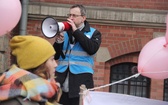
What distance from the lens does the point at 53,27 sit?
4.10m

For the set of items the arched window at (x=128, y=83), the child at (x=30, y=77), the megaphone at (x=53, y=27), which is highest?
the megaphone at (x=53, y=27)

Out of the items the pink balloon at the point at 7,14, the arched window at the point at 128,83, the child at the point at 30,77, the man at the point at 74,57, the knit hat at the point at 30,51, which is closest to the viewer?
the child at the point at 30,77

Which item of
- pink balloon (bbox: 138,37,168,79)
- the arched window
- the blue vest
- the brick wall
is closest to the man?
the blue vest

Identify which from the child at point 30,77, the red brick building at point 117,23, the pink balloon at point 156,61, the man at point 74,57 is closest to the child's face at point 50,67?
the child at point 30,77

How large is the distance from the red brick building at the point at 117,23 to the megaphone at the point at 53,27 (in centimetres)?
293

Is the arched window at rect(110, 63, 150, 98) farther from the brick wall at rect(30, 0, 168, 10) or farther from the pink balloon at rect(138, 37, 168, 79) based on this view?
the pink balloon at rect(138, 37, 168, 79)

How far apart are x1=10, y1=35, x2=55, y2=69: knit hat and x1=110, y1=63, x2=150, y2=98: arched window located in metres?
4.95

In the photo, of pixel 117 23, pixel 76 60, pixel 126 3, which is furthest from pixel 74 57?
pixel 126 3

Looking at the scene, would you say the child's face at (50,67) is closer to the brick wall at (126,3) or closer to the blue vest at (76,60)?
the blue vest at (76,60)

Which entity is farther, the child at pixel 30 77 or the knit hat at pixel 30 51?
the knit hat at pixel 30 51

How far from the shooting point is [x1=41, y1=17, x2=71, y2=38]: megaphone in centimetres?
398

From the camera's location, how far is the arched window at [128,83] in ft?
24.5

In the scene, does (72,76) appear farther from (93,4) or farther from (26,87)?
(93,4)

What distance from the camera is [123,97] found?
4.15 metres
